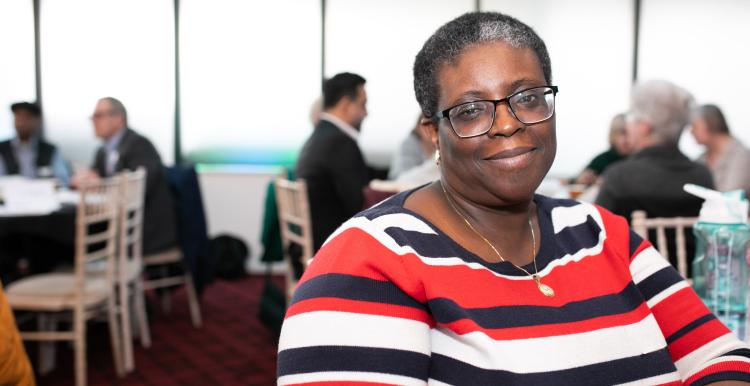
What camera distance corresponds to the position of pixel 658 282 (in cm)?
112

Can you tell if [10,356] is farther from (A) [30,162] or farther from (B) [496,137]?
(A) [30,162]

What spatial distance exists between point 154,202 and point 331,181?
126 cm

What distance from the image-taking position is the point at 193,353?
3.71 meters

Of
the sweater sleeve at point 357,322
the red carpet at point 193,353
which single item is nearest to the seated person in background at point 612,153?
the red carpet at point 193,353

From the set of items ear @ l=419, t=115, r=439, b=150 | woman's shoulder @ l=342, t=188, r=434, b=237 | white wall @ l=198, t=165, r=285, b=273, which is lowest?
white wall @ l=198, t=165, r=285, b=273

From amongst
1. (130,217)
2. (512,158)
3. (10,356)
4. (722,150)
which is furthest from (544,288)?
(722,150)

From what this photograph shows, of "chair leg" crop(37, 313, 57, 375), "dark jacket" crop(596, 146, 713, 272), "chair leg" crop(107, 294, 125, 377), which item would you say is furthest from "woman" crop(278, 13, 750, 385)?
"chair leg" crop(37, 313, 57, 375)

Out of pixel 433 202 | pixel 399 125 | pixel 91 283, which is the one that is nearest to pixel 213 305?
pixel 91 283

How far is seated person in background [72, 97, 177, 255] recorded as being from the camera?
3.97m

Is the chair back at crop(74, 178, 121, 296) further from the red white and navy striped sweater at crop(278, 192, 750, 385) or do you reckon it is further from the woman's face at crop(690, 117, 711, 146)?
the woman's face at crop(690, 117, 711, 146)

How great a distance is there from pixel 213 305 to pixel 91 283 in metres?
1.63

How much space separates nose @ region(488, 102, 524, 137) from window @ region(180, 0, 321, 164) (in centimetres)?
510

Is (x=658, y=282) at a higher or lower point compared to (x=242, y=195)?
higher

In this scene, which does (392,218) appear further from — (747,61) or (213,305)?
(747,61)
